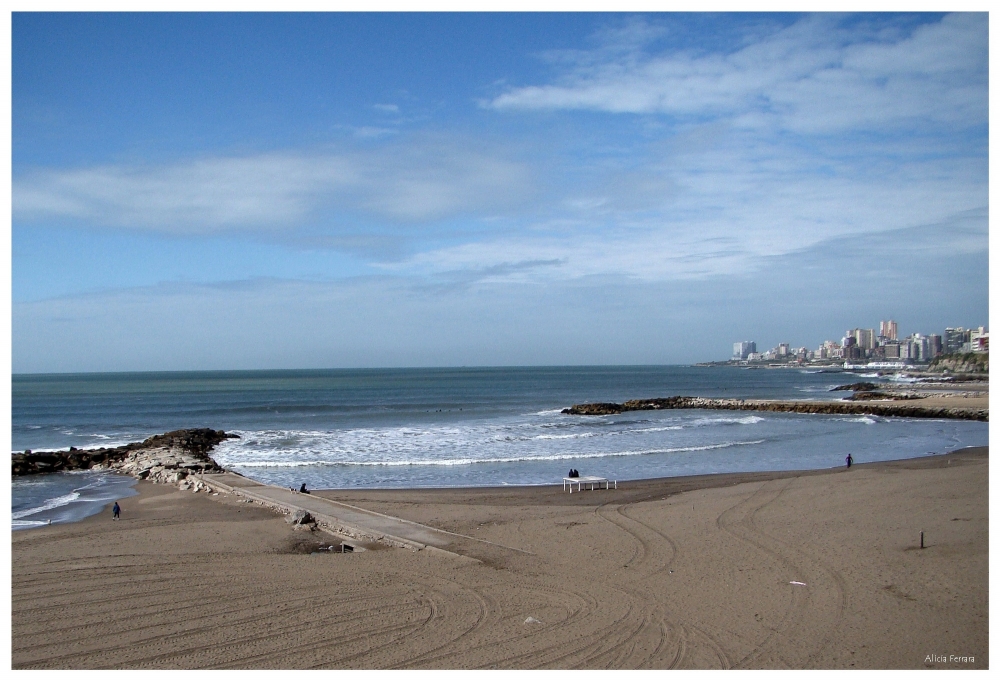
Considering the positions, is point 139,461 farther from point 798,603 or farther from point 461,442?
point 798,603

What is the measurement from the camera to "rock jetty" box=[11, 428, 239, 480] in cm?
2369

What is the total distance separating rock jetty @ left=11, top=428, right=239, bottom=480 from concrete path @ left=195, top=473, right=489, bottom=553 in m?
3.92

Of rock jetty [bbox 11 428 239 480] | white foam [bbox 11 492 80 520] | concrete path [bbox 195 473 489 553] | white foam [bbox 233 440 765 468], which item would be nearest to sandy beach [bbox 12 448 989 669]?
concrete path [bbox 195 473 489 553]

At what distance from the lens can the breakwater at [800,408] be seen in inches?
1795

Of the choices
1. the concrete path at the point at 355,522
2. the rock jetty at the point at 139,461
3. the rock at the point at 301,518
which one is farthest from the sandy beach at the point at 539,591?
the rock jetty at the point at 139,461

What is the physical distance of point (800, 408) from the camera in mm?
54688

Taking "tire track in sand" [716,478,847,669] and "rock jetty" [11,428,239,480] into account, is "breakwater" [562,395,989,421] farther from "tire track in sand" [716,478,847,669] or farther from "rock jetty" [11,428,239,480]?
"tire track in sand" [716,478,847,669]

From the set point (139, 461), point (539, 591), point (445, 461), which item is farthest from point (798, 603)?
point (139, 461)

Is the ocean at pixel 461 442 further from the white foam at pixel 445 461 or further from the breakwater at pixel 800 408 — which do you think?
the breakwater at pixel 800 408

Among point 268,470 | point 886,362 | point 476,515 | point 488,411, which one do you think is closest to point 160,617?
point 476,515

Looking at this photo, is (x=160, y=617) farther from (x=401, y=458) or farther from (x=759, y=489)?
(x=401, y=458)

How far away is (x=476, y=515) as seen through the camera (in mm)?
16062

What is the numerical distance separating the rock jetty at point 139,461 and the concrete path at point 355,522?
3918 mm

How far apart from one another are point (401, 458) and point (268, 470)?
5.42 metres
